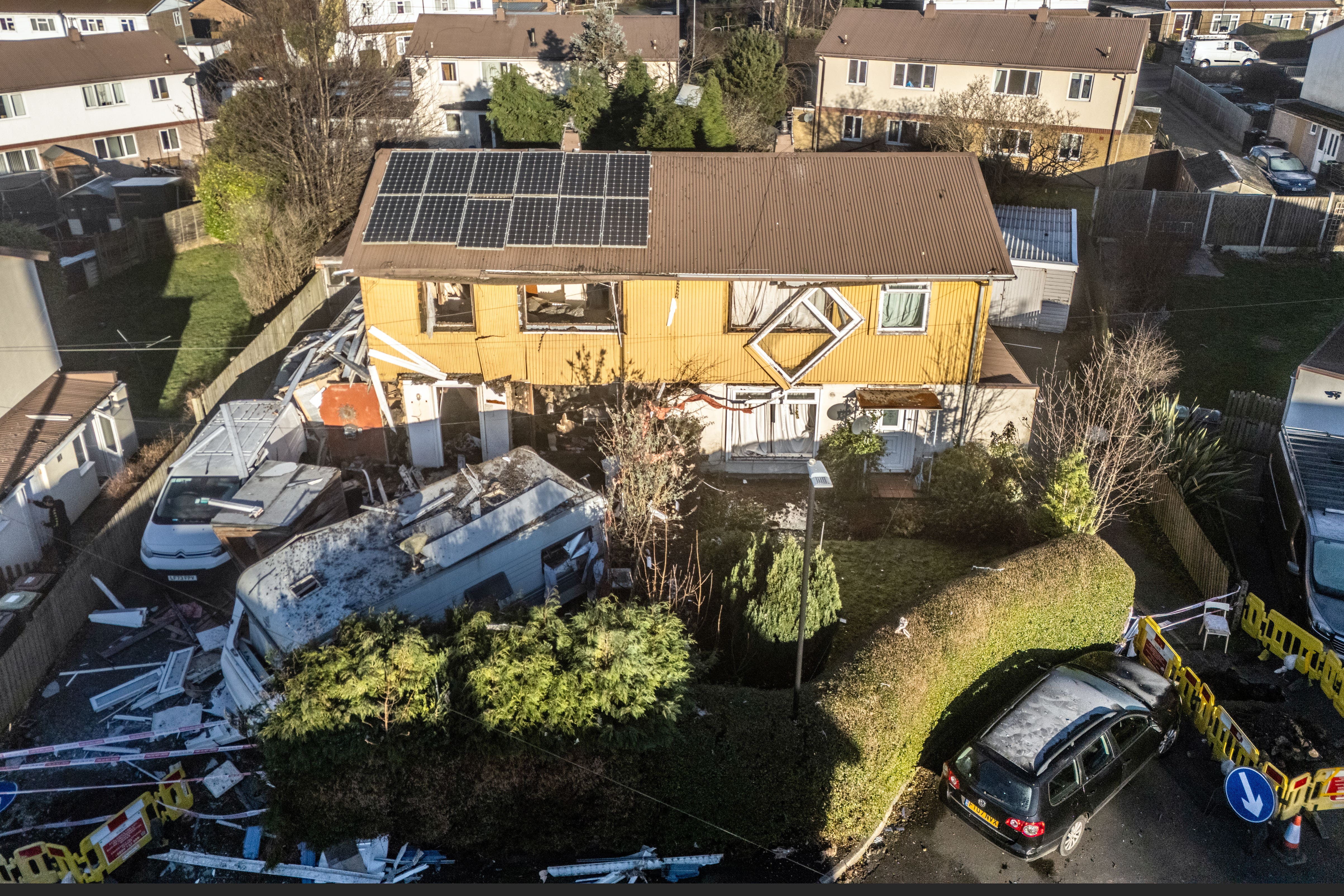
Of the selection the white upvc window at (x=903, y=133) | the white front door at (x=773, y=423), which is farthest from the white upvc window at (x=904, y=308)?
the white upvc window at (x=903, y=133)

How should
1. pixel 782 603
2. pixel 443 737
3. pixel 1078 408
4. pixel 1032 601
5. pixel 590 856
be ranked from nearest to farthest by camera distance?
pixel 443 737 < pixel 590 856 < pixel 782 603 < pixel 1032 601 < pixel 1078 408

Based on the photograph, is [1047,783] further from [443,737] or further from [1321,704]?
[443,737]

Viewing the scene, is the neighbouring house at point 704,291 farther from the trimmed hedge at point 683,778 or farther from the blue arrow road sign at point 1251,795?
the blue arrow road sign at point 1251,795

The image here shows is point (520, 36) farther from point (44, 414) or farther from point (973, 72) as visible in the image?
point (44, 414)

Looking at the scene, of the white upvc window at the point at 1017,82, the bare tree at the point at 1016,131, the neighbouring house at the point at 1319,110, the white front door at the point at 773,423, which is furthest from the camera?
the neighbouring house at the point at 1319,110

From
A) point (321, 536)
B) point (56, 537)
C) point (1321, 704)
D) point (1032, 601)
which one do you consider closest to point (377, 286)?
point (321, 536)

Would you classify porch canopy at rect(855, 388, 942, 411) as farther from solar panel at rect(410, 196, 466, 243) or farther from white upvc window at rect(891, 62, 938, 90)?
white upvc window at rect(891, 62, 938, 90)
